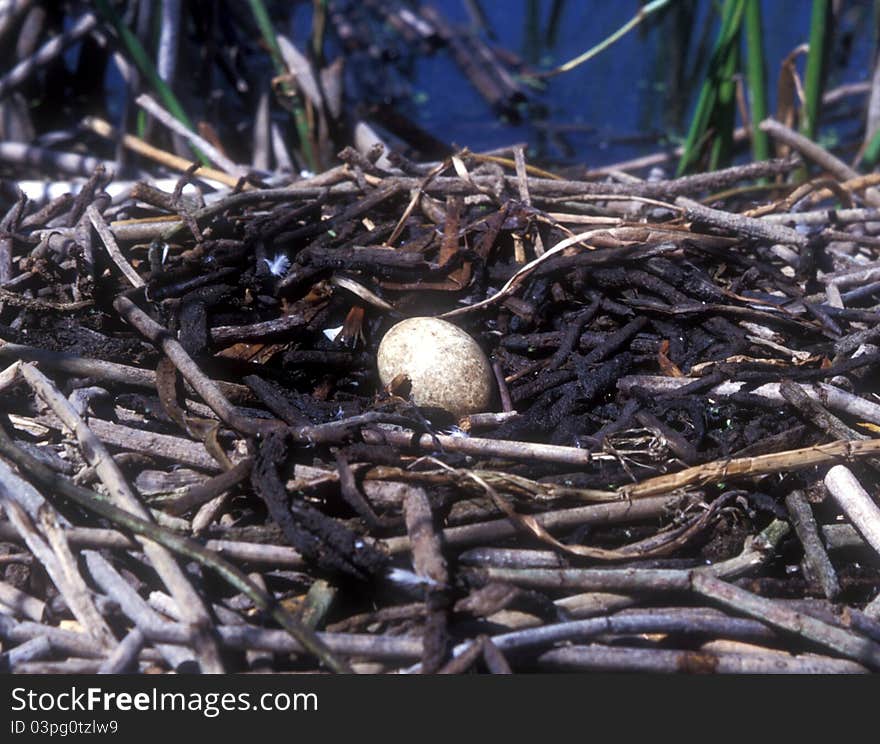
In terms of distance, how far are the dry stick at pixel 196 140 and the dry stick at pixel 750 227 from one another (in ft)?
4.52

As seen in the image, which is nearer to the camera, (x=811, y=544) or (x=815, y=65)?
(x=811, y=544)

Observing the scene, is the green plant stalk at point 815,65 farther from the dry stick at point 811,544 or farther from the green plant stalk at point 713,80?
the dry stick at point 811,544

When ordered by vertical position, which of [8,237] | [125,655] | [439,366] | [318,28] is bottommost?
[125,655]

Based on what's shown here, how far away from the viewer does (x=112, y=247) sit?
2.07 meters

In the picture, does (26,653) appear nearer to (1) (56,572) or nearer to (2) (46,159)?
(1) (56,572)

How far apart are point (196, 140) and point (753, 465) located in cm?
203

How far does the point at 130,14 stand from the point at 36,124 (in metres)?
0.58

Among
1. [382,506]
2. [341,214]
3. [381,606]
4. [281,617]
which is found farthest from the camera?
[341,214]

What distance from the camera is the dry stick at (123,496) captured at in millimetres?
1391

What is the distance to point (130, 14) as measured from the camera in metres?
3.36

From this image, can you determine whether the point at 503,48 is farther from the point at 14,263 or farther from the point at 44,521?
the point at 44,521

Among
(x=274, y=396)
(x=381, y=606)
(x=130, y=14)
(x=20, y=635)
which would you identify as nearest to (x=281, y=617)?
(x=381, y=606)

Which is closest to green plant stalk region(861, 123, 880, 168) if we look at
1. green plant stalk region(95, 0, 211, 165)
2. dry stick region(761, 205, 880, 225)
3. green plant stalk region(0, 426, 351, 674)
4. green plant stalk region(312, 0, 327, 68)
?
dry stick region(761, 205, 880, 225)

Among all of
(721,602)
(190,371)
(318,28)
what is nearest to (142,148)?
(318,28)
